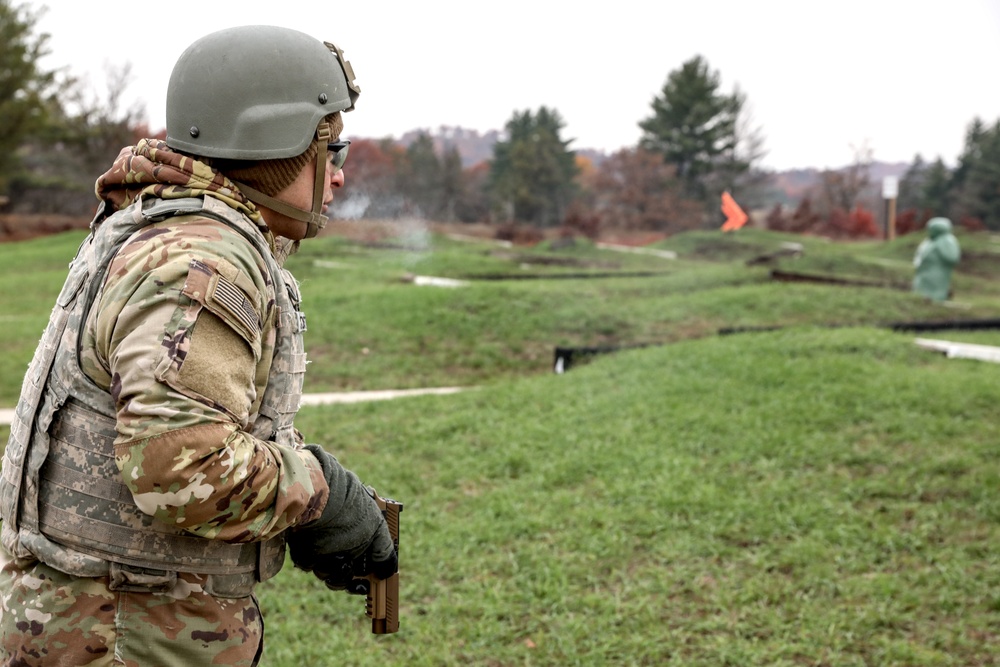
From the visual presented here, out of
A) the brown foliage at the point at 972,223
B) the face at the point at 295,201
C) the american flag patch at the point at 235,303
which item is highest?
the brown foliage at the point at 972,223

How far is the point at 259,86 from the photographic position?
5.39ft

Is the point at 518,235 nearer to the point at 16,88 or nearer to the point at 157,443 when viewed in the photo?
the point at 16,88

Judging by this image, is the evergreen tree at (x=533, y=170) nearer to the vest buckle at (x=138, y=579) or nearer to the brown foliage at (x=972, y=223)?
the brown foliage at (x=972, y=223)

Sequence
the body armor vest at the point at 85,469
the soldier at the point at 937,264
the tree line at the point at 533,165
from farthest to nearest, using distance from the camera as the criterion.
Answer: the tree line at the point at 533,165
the soldier at the point at 937,264
the body armor vest at the point at 85,469

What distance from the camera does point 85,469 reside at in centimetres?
147

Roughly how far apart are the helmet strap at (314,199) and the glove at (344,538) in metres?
0.42

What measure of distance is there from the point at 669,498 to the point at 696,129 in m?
21.0

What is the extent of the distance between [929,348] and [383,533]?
743 cm

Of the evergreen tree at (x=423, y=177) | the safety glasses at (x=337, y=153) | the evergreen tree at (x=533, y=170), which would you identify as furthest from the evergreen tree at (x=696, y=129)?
the safety glasses at (x=337, y=153)

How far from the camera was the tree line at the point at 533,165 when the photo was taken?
22.0m

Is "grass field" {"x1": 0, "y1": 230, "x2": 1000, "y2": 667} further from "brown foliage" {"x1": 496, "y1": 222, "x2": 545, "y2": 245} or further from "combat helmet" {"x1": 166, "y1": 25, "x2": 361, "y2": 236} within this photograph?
"brown foliage" {"x1": 496, "y1": 222, "x2": 545, "y2": 245}

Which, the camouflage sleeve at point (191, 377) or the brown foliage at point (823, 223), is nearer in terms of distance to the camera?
the camouflage sleeve at point (191, 377)

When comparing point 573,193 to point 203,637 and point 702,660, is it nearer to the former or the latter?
point 702,660

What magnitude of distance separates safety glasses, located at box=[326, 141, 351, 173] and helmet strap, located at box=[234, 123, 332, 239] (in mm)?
31
